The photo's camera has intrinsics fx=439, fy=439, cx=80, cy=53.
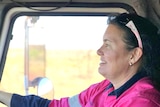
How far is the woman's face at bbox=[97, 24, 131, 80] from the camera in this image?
210cm

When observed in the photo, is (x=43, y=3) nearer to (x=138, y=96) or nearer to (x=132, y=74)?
(x=132, y=74)

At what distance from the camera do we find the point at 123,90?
2.09 meters

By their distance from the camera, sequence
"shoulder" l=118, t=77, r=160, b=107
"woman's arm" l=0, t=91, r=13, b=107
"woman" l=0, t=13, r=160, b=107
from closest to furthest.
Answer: "shoulder" l=118, t=77, r=160, b=107 < "woman" l=0, t=13, r=160, b=107 < "woman's arm" l=0, t=91, r=13, b=107

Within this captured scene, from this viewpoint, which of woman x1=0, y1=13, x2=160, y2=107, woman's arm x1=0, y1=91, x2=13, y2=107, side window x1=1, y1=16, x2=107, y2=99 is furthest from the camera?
side window x1=1, y1=16, x2=107, y2=99

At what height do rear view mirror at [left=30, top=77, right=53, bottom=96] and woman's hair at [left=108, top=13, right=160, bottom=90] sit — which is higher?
woman's hair at [left=108, top=13, right=160, bottom=90]

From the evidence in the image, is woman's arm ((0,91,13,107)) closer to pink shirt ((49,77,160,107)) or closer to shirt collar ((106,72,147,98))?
pink shirt ((49,77,160,107))

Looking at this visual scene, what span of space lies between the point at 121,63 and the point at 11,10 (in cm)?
97

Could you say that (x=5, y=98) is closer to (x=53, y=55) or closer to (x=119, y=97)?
(x=53, y=55)

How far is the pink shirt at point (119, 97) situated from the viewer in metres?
Answer: 1.90

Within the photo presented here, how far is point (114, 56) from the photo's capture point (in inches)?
83.4

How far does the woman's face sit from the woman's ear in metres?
0.02

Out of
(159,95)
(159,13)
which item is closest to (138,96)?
(159,95)

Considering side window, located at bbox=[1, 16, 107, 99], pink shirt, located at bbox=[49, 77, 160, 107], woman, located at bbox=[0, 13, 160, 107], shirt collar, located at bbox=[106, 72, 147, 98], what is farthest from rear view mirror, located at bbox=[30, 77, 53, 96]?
shirt collar, located at bbox=[106, 72, 147, 98]

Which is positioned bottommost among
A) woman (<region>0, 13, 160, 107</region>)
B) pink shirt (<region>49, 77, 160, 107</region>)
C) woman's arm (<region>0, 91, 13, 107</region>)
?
woman's arm (<region>0, 91, 13, 107</region>)
